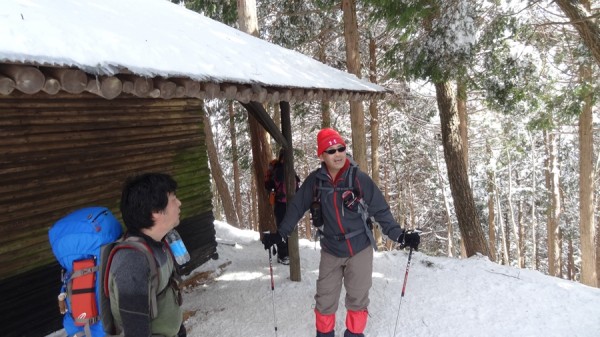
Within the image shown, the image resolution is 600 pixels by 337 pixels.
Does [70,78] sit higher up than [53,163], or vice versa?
[70,78]

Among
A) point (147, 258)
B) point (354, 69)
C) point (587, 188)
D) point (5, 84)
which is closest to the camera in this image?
point (5, 84)

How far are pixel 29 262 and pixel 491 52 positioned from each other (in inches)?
335

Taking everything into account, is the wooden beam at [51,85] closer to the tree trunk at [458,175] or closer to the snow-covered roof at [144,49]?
the snow-covered roof at [144,49]

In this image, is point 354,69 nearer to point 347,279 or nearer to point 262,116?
point 262,116

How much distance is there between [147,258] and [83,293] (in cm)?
70

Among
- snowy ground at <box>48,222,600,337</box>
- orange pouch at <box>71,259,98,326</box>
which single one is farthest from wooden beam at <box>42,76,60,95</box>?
snowy ground at <box>48,222,600,337</box>

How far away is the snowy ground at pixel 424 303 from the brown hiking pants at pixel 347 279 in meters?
0.74

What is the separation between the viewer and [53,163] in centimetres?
471

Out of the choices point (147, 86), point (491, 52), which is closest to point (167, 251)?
point (147, 86)

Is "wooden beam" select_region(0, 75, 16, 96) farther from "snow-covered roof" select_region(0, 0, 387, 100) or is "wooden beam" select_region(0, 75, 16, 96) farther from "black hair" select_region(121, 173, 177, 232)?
"black hair" select_region(121, 173, 177, 232)

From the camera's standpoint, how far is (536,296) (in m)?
5.16

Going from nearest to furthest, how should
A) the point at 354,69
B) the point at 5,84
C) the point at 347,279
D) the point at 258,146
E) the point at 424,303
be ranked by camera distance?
the point at 5,84
the point at 347,279
the point at 424,303
the point at 258,146
the point at 354,69

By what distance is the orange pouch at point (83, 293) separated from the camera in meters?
2.29

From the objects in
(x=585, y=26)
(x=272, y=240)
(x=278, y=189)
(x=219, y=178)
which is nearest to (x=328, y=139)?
(x=272, y=240)
